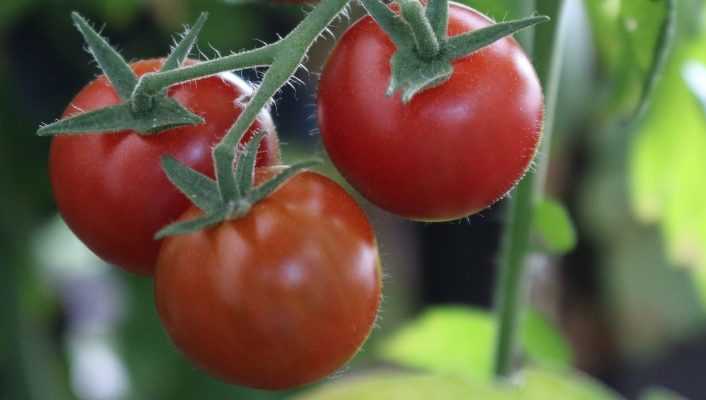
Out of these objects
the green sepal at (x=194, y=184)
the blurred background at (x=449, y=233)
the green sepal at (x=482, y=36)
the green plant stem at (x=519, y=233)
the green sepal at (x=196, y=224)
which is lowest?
the blurred background at (x=449, y=233)

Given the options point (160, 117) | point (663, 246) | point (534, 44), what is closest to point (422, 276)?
point (663, 246)

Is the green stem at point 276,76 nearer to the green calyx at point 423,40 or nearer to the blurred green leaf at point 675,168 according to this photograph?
the green calyx at point 423,40

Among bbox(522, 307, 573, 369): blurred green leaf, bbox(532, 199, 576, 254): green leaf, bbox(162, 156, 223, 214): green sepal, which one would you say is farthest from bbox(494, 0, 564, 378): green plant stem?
bbox(162, 156, 223, 214): green sepal

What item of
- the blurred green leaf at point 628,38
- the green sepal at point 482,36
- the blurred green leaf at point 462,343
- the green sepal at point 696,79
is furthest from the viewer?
the blurred green leaf at point 462,343

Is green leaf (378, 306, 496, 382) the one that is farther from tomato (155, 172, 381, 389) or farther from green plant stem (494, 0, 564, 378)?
tomato (155, 172, 381, 389)

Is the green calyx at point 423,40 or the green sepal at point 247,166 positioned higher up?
the green calyx at point 423,40

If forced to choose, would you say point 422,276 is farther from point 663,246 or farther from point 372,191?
point 372,191

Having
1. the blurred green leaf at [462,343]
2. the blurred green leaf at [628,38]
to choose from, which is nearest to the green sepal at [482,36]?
the blurred green leaf at [628,38]
